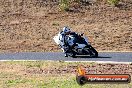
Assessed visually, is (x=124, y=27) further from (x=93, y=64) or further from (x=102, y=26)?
(x=93, y=64)

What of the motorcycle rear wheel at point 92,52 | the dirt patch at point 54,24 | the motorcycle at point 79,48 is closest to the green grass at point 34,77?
the motorcycle at point 79,48

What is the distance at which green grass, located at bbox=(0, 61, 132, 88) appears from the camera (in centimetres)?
1714

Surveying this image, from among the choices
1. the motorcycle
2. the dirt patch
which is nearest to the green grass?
the motorcycle

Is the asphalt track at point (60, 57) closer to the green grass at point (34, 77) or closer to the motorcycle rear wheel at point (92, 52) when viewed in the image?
the motorcycle rear wheel at point (92, 52)

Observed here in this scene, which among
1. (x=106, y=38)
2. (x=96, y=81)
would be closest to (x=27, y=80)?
(x=96, y=81)

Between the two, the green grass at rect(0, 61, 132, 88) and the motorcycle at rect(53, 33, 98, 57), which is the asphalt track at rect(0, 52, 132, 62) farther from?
the green grass at rect(0, 61, 132, 88)

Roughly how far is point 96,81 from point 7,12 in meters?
23.7

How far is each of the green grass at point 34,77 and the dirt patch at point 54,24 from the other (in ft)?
22.9

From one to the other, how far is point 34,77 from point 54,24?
50.8ft

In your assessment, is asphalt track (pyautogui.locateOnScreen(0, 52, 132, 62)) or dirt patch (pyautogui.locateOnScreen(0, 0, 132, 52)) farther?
dirt patch (pyautogui.locateOnScreen(0, 0, 132, 52))

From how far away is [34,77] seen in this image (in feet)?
63.1

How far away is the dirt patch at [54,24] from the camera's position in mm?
31206

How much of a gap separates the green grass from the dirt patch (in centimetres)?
699

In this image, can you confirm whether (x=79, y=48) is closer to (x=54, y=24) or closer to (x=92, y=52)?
(x=92, y=52)
